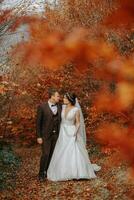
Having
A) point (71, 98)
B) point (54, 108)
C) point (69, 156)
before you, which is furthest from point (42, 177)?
point (71, 98)

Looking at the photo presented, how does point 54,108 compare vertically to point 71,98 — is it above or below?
below

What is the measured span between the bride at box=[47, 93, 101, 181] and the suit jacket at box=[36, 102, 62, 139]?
9.9 inches

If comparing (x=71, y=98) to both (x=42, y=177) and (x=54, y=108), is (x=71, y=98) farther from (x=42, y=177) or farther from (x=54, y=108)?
(x=42, y=177)

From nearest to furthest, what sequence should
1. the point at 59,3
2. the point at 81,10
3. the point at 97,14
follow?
the point at 97,14 < the point at 81,10 < the point at 59,3

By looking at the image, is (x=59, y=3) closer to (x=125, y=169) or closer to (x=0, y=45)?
(x=0, y=45)

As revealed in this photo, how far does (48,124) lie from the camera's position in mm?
9781

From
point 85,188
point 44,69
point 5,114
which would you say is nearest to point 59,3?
point 44,69

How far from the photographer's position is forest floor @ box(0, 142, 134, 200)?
8.82 metres

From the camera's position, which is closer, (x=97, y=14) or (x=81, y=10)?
(x=97, y=14)

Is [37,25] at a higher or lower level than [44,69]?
higher

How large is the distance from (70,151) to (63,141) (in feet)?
0.78

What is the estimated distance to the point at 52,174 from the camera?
1016cm

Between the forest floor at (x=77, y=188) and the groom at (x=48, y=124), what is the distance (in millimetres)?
465

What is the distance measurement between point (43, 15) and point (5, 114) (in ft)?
14.8
